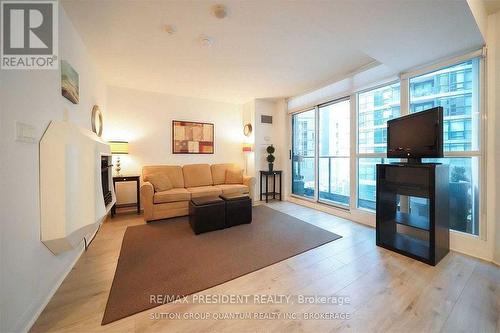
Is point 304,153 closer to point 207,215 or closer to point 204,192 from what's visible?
point 204,192

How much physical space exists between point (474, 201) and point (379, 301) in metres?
1.80

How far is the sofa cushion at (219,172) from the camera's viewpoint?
14.3ft

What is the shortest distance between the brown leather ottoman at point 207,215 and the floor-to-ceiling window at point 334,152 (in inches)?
91.0

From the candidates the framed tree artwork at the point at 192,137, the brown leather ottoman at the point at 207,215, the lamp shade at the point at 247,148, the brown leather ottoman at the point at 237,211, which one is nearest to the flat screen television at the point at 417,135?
the brown leather ottoman at the point at 237,211

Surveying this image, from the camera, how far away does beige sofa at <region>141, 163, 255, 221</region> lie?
322 cm

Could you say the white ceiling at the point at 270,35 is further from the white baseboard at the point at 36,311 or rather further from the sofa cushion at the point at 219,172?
the white baseboard at the point at 36,311

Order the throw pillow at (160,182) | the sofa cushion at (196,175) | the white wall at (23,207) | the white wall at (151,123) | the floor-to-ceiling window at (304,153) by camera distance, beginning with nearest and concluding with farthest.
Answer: the white wall at (23,207)
the throw pillow at (160,182)
the white wall at (151,123)
the sofa cushion at (196,175)
the floor-to-ceiling window at (304,153)

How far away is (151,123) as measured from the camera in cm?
408

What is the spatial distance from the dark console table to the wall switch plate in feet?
10.6

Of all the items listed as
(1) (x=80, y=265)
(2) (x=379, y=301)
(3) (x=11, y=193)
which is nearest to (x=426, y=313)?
(2) (x=379, y=301)

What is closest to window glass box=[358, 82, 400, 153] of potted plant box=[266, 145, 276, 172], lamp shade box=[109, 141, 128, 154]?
potted plant box=[266, 145, 276, 172]

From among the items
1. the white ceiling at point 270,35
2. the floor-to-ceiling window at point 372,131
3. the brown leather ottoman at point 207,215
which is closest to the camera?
the white ceiling at point 270,35

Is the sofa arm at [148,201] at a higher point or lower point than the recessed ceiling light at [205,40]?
lower

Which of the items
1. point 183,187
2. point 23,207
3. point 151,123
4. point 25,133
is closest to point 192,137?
point 151,123
